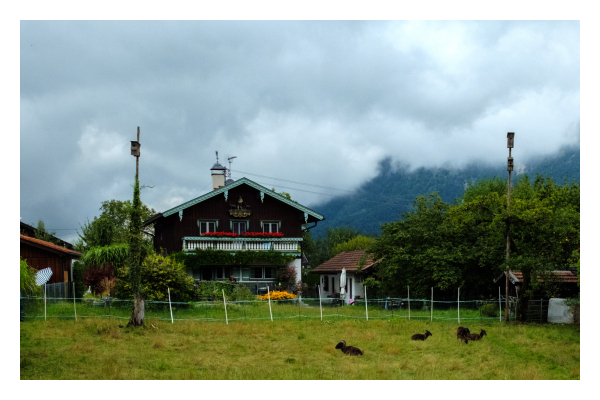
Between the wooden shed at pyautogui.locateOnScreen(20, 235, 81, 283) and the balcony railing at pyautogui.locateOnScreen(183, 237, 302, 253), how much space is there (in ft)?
23.8

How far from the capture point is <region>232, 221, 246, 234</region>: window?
36531 millimetres

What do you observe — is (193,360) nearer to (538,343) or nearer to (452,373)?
(452,373)

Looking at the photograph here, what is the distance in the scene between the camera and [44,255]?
1185 inches

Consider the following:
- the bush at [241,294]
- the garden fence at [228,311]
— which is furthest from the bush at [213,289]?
the garden fence at [228,311]

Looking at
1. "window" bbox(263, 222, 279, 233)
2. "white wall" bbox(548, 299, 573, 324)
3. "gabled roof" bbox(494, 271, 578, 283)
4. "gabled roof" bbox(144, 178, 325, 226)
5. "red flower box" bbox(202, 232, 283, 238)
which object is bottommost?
"white wall" bbox(548, 299, 573, 324)

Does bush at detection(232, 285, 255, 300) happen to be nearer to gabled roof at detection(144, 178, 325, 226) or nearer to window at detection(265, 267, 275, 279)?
window at detection(265, 267, 275, 279)

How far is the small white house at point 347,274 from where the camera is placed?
36.5 meters

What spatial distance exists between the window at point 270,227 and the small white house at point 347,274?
5472 mm

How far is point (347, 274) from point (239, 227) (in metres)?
8.27

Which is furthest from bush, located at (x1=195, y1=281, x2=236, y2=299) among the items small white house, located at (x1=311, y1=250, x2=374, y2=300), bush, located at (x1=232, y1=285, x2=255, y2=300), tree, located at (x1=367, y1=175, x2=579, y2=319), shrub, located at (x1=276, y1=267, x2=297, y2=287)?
small white house, located at (x1=311, y1=250, x2=374, y2=300)

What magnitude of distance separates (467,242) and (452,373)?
60.4 ft

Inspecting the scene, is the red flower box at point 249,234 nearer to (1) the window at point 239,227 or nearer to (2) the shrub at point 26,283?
(1) the window at point 239,227

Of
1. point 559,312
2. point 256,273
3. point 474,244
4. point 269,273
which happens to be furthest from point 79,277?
point 559,312

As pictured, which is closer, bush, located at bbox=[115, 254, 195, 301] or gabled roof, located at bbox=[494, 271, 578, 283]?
gabled roof, located at bbox=[494, 271, 578, 283]
